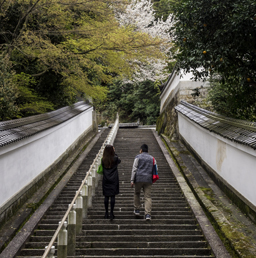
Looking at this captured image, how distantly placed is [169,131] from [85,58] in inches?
277

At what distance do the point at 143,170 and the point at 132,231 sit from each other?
4.05 ft

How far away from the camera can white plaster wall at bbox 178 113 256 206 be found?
5.64 metres

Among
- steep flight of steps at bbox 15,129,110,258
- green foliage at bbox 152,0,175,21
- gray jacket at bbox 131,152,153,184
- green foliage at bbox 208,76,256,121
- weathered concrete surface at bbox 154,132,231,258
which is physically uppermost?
green foliage at bbox 152,0,175,21

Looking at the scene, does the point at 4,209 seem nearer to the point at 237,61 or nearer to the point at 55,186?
the point at 55,186

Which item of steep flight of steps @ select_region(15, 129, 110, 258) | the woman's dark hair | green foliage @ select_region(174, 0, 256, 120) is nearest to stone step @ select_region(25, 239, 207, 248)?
steep flight of steps @ select_region(15, 129, 110, 258)

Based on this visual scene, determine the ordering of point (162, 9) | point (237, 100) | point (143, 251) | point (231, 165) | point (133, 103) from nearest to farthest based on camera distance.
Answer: point (143, 251) < point (231, 165) < point (237, 100) < point (162, 9) < point (133, 103)

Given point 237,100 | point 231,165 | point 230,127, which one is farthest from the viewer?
point 237,100

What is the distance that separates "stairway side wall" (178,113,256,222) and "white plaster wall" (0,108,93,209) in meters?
4.70

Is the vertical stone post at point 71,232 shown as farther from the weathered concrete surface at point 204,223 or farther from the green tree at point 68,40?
the green tree at point 68,40

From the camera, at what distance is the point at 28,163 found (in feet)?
24.3

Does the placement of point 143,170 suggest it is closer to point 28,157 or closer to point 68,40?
point 28,157

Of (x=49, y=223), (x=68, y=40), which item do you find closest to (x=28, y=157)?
(x=49, y=223)

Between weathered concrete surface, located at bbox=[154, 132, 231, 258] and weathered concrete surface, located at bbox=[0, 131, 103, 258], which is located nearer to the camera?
weathered concrete surface, located at bbox=[154, 132, 231, 258]

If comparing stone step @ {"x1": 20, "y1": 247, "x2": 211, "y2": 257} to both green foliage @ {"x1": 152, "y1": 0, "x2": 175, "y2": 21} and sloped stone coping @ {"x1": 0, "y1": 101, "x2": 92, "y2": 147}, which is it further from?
green foliage @ {"x1": 152, "y1": 0, "x2": 175, "y2": 21}
